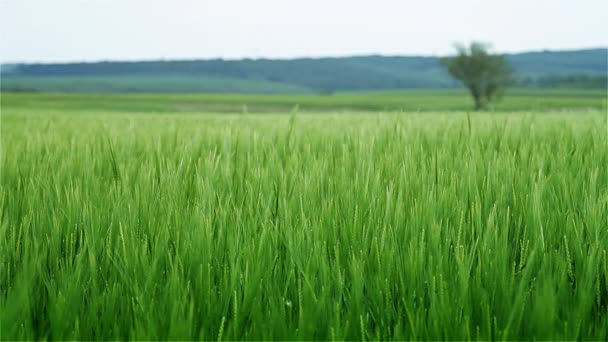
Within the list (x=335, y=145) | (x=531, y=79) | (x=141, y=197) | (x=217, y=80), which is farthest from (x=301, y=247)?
(x=217, y=80)

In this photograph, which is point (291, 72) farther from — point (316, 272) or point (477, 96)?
point (316, 272)

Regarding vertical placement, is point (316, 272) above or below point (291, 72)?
below

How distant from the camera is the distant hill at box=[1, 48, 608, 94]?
280 ft

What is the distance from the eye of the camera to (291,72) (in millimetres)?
99938

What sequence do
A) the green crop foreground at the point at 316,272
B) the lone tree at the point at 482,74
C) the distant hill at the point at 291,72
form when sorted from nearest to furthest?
the green crop foreground at the point at 316,272, the lone tree at the point at 482,74, the distant hill at the point at 291,72

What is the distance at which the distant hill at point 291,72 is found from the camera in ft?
280

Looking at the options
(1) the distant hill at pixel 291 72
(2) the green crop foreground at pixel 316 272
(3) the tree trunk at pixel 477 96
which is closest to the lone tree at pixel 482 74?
(3) the tree trunk at pixel 477 96

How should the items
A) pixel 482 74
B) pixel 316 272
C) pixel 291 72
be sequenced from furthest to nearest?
pixel 291 72, pixel 482 74, pixel 316 272

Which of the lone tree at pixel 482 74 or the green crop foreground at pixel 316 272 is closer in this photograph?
the green crop foreground at pixel 316 272

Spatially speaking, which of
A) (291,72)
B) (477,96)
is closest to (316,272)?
(477,96)

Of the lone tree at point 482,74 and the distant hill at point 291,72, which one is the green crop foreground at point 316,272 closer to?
the lone tree at point 482,74

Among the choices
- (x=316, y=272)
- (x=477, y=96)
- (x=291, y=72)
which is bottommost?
(x=477, y=96)

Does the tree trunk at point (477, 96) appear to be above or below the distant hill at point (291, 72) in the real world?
below

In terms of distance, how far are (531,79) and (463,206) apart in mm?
81925
